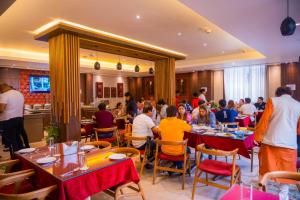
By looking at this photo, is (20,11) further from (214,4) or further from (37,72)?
(37,72)

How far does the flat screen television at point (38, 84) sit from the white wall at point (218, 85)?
8547 mm

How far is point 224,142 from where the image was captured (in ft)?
10.5

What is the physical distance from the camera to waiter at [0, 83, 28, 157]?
4.34 m

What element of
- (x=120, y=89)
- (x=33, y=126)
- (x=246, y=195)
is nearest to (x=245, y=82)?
(x=120, y=89)

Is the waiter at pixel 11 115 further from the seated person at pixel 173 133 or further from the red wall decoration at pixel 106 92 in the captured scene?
the red wall decoration at pixel 106 92

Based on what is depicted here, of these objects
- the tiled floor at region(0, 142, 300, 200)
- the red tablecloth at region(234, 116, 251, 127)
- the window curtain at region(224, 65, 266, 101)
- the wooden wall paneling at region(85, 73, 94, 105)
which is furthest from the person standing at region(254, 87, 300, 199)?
the wooden wall paneling at region(85, 73, 94, 105)

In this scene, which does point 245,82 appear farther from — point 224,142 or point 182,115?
point 224,142

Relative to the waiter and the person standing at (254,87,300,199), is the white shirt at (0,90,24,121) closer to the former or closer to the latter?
the waiter

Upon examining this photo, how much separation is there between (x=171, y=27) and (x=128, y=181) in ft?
11.9

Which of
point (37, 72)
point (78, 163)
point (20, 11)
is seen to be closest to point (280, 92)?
point (78, 163)

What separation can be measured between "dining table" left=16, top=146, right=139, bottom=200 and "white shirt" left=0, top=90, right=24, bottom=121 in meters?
2.36

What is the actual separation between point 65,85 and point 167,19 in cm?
254

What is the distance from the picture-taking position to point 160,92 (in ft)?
23.9

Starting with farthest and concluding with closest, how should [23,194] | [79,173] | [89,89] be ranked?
[89,89] < [79,173] < [23,194]
